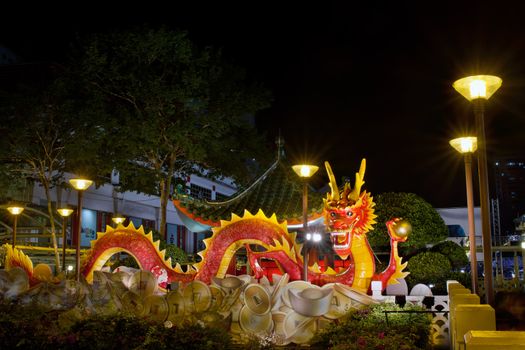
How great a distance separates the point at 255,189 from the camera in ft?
78.3

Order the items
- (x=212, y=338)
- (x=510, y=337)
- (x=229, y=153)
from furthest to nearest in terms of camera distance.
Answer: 1. (x=229, y=153)
2. (x=212, y=338)
3. (x=510, y=337)

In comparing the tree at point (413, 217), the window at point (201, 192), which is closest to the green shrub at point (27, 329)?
the tree at point (413, 217)

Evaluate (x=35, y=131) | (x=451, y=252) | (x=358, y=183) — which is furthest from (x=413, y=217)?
(x=35, y=131)

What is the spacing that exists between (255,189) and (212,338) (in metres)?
14.6

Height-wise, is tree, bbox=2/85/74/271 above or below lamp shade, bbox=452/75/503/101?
above

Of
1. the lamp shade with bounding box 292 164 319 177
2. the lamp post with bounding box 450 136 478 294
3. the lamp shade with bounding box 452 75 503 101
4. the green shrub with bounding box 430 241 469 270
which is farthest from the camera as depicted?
the green shrub with bounding box 430 241 469 270

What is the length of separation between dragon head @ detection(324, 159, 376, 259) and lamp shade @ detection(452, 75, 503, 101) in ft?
17.8

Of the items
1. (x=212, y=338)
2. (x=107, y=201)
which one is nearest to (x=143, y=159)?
(x=107, y=201)

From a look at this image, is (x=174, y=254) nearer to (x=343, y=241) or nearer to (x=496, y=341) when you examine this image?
(x=343, y=241)

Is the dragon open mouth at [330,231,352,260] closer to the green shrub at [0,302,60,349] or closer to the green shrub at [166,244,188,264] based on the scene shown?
the green shrub at [0,302,60,349]

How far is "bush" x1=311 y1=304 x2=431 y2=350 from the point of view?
27.9 feet

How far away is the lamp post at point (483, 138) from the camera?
8.92m

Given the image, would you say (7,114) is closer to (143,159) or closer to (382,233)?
(143,159)

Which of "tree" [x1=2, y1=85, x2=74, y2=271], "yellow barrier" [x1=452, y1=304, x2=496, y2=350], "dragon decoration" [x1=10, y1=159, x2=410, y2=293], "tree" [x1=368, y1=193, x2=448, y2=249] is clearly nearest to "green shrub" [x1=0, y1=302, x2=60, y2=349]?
"dragon decoration" [x1=10, y1=159, x2=410, y2=293]
